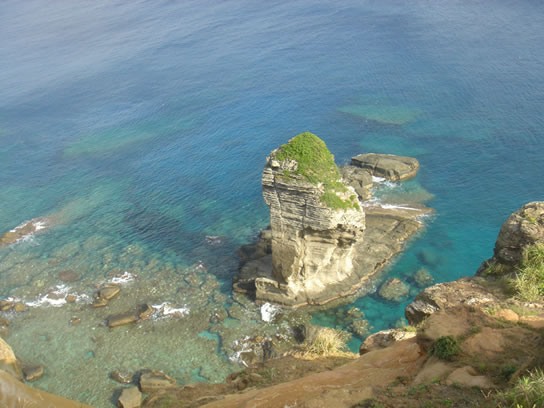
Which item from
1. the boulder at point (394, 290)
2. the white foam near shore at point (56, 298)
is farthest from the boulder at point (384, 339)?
the white foam near shore at point (56, 298)

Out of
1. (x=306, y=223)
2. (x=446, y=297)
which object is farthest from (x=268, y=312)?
(x=446, y=297)

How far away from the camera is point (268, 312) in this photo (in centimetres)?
3238

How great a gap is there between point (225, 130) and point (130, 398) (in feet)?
140

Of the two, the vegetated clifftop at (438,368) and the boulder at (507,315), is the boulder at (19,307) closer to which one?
the vegetated clifftop at (438,368)

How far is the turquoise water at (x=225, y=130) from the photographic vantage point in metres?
37.7

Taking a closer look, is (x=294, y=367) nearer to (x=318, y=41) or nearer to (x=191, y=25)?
(x=318, y=41)

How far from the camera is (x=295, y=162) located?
2881cm

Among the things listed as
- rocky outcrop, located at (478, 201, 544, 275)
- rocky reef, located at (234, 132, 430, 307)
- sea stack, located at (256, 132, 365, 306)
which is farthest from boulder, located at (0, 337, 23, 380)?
rocky outcrop, located at (478, 201, 544, 275)

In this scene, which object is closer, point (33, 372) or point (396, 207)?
point (33, 372)

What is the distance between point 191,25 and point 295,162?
89.1m

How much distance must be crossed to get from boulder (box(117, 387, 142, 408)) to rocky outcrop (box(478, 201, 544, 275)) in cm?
2004

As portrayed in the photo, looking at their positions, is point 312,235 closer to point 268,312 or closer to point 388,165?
point 268,312

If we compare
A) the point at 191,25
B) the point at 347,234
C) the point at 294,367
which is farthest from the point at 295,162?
the point at 191,25

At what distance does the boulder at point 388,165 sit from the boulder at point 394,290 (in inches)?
633
